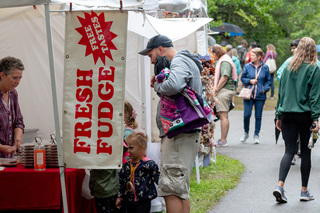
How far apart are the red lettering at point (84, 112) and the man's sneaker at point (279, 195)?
3.41 metres

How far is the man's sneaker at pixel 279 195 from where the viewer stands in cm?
736

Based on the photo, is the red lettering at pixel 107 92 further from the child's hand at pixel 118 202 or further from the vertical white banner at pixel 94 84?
the child's hand at pixel 118 202

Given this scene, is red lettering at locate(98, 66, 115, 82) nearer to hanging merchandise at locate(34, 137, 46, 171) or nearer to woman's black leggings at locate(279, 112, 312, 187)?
hanging merchandise at locate(34, 137, 46, 171)

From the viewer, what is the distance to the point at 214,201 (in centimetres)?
772

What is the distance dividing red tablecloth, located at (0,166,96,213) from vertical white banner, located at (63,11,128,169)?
64cm

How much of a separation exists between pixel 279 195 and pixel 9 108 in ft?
11.7

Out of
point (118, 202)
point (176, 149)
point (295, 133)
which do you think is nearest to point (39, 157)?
point (118, 202)

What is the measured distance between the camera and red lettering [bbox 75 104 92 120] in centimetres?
485

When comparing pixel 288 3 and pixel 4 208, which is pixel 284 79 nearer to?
pixel 4 208

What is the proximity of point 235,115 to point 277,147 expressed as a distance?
23.4 feet

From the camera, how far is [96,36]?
15.8 feet

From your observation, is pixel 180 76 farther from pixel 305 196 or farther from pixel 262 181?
pixel 262 181

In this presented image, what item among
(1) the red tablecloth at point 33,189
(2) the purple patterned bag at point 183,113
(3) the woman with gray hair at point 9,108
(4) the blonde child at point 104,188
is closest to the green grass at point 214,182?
(4) the blonde child at point 104,188

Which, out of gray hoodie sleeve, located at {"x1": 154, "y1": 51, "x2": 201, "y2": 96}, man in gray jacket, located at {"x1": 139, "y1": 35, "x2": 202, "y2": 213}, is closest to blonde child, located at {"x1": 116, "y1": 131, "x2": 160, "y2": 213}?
man in gray jacket, located at {"x1": 139, "y1": 35, "x2": 202, "y2": 213}
